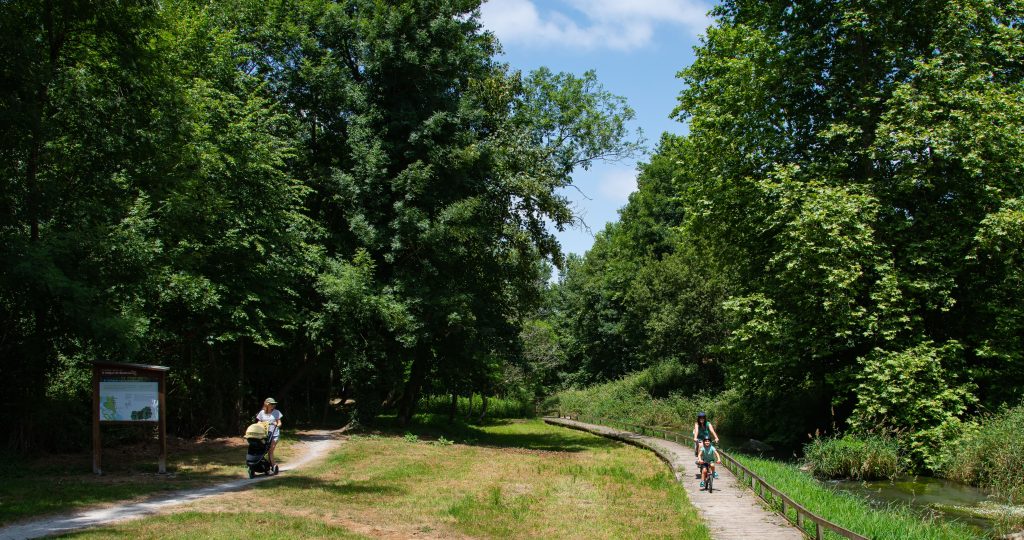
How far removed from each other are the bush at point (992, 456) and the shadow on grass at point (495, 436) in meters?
13.7

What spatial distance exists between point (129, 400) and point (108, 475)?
1.70 metres

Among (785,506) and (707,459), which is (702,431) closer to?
(707,459)

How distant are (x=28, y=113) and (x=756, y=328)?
22271mm

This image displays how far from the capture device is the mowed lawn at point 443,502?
38.3 feet

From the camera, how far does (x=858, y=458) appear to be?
21.9 metres

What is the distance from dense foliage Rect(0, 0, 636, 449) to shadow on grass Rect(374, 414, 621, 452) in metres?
1.85

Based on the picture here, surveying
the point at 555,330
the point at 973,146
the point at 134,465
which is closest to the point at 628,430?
the point at 973,146

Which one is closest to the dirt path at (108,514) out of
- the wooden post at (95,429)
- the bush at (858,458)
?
the wooden post at (95,429)

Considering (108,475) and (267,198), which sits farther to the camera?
(267,198)

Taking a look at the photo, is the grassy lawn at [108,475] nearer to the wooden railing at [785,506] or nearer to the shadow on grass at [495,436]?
the shadow on grass at [495,436]

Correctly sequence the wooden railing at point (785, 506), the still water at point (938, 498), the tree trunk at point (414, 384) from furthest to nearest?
the tree trunk at point (414, 384)
the still water at point (938, 498)
the wooden railing at point (785, 506)

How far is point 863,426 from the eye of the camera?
22922 mm

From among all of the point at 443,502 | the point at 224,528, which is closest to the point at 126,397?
the point at 224,528

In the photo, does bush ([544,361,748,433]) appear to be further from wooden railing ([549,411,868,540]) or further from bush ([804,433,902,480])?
wooden railing ([549,411,868,540])
